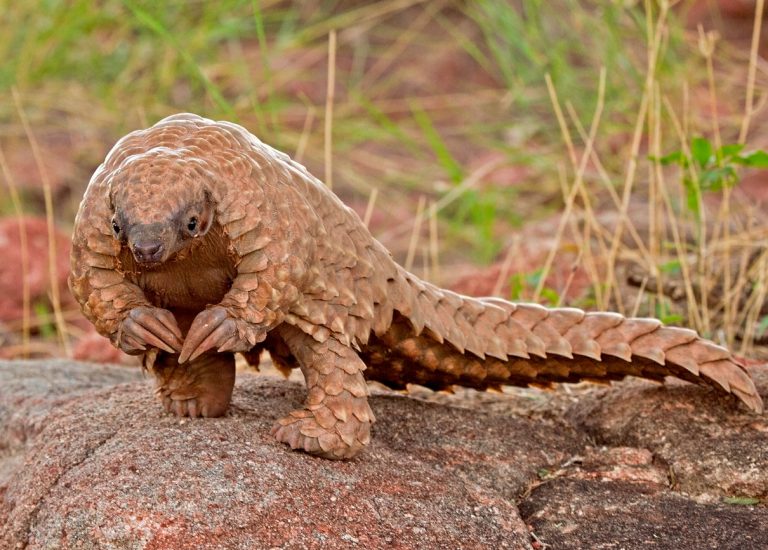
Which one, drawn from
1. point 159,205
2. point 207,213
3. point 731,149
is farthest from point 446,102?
point 159,205

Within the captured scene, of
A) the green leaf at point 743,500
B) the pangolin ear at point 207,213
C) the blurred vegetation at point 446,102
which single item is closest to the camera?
the pangolin ear at point 207,213

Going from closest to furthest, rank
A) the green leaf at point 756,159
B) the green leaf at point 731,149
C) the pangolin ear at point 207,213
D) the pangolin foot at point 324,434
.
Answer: the pangolin ear at point 207,213, the pangolin foot at point 324,434, the green leaf at point 756,159, the green leaf at point 731,149

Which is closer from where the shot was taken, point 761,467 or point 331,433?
point 331,433

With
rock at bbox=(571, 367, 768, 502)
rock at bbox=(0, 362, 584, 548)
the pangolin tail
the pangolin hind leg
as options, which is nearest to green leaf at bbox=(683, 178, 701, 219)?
rock at bbox=(571, 367, 768, 502)

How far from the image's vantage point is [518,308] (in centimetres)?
336

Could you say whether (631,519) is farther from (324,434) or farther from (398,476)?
(324,434)

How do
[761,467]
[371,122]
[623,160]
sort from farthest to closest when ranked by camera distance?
[371,122] < [623,160] < [761,467]

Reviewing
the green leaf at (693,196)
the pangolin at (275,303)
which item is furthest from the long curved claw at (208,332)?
the green leaf at (693,196)

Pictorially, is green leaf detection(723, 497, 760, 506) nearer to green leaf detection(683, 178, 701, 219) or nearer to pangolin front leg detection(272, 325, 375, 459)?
pangolin front leg detection(272, 325, 375, 459)

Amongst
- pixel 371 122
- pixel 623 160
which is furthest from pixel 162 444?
pixel 371 122

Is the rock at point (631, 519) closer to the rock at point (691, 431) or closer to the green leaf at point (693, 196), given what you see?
the rock at point (691, 431)

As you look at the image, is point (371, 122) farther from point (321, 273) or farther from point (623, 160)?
point (321, 273)

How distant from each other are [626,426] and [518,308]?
1.55ft

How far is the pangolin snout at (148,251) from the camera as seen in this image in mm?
2506
